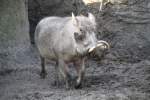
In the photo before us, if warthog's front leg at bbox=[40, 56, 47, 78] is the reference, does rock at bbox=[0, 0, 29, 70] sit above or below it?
above

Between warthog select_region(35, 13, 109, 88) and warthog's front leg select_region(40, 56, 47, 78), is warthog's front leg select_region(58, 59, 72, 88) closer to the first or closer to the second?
warthog select_region(35, 13, 109, 88)

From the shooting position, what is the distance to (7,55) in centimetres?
1152

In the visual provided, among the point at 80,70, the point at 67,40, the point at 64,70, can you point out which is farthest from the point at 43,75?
the point at 67,40

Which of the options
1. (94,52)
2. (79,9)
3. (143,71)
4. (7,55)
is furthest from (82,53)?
(79,9)

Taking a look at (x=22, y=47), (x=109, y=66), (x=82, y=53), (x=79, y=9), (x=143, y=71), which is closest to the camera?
(x=82, y=53)

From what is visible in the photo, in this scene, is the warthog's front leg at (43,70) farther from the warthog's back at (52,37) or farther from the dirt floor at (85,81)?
the warthog's back at (52,37)

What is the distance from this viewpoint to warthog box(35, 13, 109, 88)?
345 inches

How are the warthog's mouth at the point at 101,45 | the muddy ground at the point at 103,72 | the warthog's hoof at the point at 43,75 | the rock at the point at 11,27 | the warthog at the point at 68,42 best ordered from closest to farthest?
1. the warthog's mouth at the point at 101,45
2. the warthog at the point at 68,42
3. the muddy ground at the point at 103,72
4. the warthog's hoof at the point at 43,75
5. the rock at the point at 11,27

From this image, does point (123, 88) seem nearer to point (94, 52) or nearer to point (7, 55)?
point (94, 52)

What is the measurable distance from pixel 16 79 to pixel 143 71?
7.94 ft

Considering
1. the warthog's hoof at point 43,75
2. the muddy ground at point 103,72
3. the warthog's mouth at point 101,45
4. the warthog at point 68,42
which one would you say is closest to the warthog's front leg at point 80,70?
the warthog at point 68,42

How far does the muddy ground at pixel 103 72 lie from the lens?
890cm

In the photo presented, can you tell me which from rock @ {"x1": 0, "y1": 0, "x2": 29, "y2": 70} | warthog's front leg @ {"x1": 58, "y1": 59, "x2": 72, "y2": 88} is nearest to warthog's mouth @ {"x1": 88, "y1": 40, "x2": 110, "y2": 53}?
warthog's front leg @ {"x1": 58, "y1": 59, "x2": 72, "y2": 88}

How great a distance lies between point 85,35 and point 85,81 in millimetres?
1313
